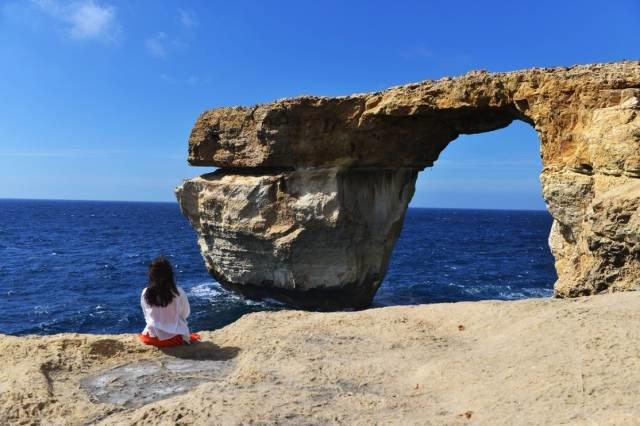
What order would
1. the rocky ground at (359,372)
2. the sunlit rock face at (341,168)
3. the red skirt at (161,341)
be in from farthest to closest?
the sunlit rock face at (341,168) < the red skirt at (161,341) < the rocky ground at (359,372)

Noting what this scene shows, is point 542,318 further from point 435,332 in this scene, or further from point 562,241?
point 562,241

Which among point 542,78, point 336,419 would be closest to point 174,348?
point 336,419

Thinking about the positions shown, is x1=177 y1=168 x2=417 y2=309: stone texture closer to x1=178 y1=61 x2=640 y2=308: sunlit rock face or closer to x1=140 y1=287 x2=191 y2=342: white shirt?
x1=178 y1=61 x2=640 y2=308: sunlit rock face

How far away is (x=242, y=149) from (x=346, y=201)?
4.39 metres

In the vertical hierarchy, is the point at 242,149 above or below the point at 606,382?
above

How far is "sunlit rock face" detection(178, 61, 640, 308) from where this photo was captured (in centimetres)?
1355

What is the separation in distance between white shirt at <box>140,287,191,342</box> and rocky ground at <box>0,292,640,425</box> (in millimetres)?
234

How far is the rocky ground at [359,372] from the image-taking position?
4391mm

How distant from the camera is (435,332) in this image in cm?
706

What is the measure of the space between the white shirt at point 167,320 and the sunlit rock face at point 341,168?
31.6 feet

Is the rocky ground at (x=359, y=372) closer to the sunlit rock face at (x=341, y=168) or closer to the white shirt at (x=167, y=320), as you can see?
the white shirt at (x=167, y=320)

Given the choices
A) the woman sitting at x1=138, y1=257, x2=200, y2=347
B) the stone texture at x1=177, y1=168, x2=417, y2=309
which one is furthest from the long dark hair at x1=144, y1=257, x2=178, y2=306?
the stone texture at x1=177, y1=168, x2=417, y2=309

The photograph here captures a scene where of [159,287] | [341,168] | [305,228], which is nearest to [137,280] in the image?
[305,228]

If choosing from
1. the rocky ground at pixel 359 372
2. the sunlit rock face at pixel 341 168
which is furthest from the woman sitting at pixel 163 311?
the sunlit rock face at pixel 341 168
